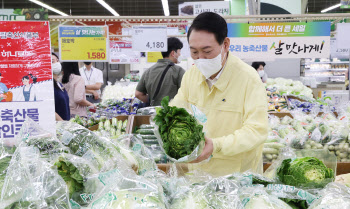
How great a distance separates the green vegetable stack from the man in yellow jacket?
0.83 feet

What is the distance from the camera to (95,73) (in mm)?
7852

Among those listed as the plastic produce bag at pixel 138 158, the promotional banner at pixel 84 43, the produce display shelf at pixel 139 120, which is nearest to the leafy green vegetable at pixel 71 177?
the plastic produce bag at pixel 138 158

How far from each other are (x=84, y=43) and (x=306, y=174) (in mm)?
4406

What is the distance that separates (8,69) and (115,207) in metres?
1.46

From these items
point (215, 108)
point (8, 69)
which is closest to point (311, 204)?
point (215, 108)

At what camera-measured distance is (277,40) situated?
4.75m

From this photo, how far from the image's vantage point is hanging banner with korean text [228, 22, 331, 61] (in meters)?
4.73

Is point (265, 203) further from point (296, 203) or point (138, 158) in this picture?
point (138, 158)

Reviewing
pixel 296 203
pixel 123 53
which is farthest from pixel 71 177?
pixel 123 53

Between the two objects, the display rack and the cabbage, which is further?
the display rack

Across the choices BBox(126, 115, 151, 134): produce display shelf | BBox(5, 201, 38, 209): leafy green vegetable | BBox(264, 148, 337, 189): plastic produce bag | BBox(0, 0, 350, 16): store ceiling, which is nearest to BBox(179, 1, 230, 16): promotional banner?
BBox(126, 115, 151, 134): produce display shelf

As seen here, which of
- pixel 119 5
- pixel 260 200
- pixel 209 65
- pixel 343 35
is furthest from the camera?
pixel 119 5

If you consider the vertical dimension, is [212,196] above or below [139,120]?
above

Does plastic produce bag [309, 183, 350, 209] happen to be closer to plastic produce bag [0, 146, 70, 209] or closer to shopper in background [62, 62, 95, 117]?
plastic produce bag [0, 146, 70, 209]
